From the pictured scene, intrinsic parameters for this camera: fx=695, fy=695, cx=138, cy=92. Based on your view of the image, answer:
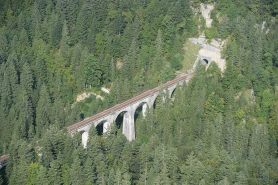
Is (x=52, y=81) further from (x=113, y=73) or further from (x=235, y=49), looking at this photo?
(x=235, y=49)

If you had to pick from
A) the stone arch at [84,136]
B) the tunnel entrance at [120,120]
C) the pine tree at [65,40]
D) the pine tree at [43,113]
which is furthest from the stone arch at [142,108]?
the pine tree at [65,40]

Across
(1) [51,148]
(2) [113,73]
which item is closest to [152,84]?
(2) [113,73]

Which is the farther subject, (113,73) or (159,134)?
(113,73)

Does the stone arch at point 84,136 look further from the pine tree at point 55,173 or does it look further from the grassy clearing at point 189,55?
the grassy clearing at point 189,55

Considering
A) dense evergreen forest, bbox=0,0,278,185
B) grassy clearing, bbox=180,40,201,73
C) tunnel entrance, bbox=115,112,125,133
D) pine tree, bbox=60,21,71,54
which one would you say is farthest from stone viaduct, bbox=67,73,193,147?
pine tree, bbox=60,21,71,54

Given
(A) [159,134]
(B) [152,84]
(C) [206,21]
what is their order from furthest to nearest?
(C) [206,21]
(B) [152,84]
(A) [159,134]
